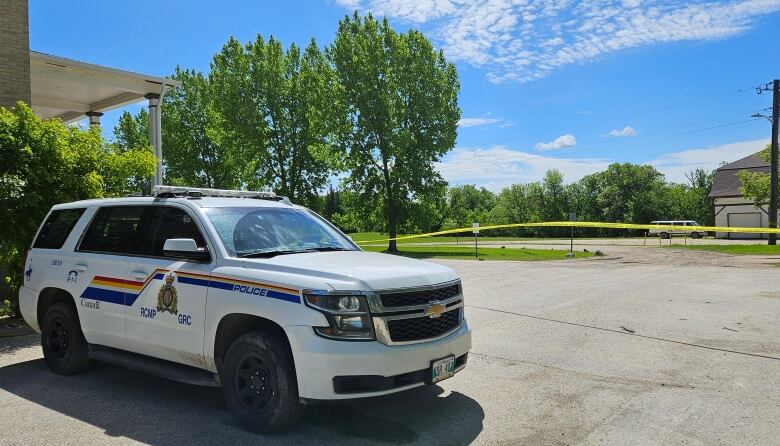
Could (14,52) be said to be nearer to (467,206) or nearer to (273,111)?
(273,111)

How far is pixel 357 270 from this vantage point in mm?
4594

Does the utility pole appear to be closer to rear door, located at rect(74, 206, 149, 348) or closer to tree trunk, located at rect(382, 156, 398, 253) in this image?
tree trunk, located at rect(382, 156, 398, 253)

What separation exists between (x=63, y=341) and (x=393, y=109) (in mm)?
29084

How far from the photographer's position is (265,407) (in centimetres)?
456

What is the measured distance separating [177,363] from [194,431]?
0.81 metres

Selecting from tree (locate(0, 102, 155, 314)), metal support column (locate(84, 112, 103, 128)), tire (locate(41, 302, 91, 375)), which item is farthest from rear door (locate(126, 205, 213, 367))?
metal support column (locate(84, 112, 103, 128))

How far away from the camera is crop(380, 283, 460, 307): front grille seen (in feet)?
14.7

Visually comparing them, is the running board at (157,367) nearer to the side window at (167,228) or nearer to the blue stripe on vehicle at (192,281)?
the blue stripe on vehicle at (192,281)

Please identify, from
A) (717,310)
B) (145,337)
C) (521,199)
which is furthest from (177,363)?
(521,199)

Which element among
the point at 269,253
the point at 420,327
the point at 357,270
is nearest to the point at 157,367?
the point at 269,253

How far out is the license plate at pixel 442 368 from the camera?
15.2 feet

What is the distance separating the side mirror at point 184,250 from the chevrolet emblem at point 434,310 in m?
1.93

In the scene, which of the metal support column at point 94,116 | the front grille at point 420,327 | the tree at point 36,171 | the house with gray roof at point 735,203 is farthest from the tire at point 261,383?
the house with gray roof at point 735,203

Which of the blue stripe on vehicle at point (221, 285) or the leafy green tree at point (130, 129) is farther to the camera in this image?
the leafy green tree at point (130, 129)
